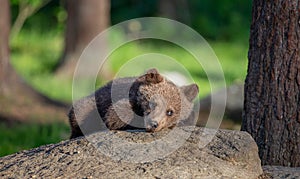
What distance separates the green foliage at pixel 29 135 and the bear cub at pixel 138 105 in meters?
2.06

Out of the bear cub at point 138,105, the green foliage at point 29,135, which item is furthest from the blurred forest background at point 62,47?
the bear cub at point 138,105

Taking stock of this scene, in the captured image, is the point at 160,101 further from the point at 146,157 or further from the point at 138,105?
the point at 146,157

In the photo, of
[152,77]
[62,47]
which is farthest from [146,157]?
[62,47]

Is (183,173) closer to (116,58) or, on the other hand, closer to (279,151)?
(279,151)

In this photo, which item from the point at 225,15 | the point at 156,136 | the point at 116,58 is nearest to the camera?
the point at 156,136

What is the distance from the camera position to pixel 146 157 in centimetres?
528

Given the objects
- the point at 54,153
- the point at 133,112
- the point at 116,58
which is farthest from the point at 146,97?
the point at 116,58

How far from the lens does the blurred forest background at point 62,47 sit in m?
10.1

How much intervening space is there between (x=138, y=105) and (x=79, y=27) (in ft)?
34.2

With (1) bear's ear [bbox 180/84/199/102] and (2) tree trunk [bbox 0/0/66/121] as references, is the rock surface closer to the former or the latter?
(1) bear's ear [bbox 180/84/199/102]

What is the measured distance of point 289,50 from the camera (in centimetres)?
589

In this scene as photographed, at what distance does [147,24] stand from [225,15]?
148 inches

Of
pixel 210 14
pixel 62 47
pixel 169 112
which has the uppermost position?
pixel 210 14

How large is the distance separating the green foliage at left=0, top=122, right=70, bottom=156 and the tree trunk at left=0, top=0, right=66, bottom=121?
2.00 feet
